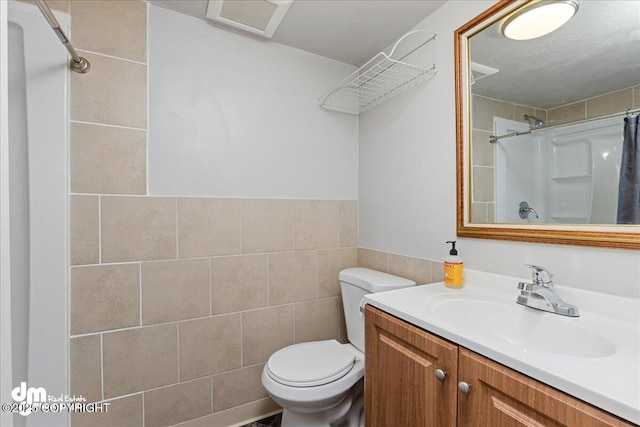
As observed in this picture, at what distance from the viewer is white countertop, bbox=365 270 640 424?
0.54 meters

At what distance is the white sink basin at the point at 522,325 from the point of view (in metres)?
0.80

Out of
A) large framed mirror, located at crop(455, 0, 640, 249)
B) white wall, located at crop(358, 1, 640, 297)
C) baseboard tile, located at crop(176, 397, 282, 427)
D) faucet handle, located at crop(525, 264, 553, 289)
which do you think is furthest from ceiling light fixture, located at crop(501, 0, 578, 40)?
baseboard tile, located at crop(176, 397, 282, 427)

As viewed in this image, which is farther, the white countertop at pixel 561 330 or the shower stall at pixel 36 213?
the shower stall at pixel 36 213

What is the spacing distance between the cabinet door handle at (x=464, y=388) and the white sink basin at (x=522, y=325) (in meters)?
0.15

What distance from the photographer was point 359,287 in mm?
1572

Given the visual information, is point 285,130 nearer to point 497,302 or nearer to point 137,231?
point 137,231

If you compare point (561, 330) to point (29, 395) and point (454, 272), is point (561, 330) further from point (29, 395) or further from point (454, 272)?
point (29, 395)

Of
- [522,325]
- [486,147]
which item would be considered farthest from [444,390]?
[486,147]

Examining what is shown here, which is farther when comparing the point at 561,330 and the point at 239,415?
the point at 239,415

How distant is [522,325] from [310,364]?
34.8 inches

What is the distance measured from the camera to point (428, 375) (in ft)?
2.79

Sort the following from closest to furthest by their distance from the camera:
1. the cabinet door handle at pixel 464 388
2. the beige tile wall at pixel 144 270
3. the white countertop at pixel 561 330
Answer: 1. the white countertop at pixel 561 330
2. the cabinet door handle at pixel 464 388
3. the beige tile wall at pixel 144 270

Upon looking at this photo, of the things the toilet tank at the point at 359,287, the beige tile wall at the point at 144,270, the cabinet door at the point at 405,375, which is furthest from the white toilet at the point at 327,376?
the beige tile wall at the point at 144,270

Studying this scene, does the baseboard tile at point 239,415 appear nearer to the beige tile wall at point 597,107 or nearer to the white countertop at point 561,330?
the white countertop at point 561,330
